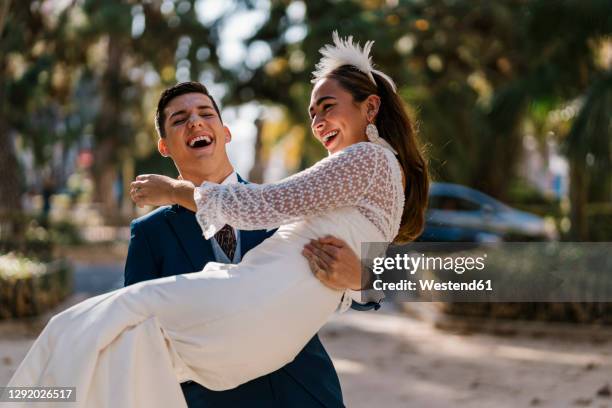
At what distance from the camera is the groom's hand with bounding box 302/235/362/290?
224 cm

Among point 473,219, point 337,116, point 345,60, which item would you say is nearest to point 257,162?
point 473,219

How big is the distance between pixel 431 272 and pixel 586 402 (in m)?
4.87

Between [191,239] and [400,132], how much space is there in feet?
2.47

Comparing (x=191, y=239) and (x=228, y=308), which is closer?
(x=228, y=308)

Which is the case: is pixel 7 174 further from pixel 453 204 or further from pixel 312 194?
pixel 312 194

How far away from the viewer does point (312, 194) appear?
7.32 feet

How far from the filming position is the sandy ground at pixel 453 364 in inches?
273

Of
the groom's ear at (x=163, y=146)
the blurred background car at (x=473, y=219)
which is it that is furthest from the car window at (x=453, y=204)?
the groom's ear at (x=163, y=146)

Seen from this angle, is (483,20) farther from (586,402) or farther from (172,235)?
(172,235)

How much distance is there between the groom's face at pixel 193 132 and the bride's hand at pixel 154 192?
381 mm

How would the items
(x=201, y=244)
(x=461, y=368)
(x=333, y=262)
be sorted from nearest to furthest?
1. (x=333, y=262)
2. (x=201, y=244)
3. (x=461, y=368)

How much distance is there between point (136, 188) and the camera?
2.43 metres

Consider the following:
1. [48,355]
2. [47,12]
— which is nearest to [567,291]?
[48,355]

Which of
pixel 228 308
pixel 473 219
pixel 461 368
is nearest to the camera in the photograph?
pixel 228 308
